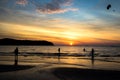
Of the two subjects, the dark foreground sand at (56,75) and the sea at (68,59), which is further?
the sea at (68,59)

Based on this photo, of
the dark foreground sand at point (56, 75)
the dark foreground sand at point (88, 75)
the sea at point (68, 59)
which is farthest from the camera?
the sea at point (68, 59)

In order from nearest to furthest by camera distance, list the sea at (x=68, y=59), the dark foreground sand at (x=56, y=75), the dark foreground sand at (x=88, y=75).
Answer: the dark foreground sand at (x=56, y=75)
the dark foreground sand at (x=88, y=75)
the sea at (x=68, y=59)

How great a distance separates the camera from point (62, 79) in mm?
13266

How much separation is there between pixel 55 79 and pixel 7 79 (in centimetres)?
311

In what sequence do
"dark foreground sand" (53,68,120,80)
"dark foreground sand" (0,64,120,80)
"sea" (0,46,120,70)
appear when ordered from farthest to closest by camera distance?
"sea" (0,46,120,70) < "dark foreground sand" (53,68,120,80) < "dark foreground sand" (0,64,120,80)

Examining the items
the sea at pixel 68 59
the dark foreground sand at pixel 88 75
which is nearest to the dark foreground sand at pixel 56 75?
the dark foreground sand at pixel 88 75

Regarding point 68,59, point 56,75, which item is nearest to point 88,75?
point 56,75

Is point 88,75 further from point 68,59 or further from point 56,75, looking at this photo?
point 68,59

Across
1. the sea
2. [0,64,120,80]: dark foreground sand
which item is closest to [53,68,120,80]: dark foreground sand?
[0,64,120,80]: dark foreground sand

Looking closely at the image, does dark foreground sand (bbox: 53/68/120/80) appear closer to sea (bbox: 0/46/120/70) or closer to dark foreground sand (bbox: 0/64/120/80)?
dark foreground sand (bbox: 0/64/120/80)

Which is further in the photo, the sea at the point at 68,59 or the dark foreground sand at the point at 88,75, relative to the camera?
the sea at the point at 68,59

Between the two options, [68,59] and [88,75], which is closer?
[88,75]

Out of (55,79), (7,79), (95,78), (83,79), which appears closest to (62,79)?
(55,79)

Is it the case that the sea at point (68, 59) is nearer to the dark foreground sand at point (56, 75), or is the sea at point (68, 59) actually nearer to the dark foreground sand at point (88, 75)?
the dark foreground sand at point (88, 75)
